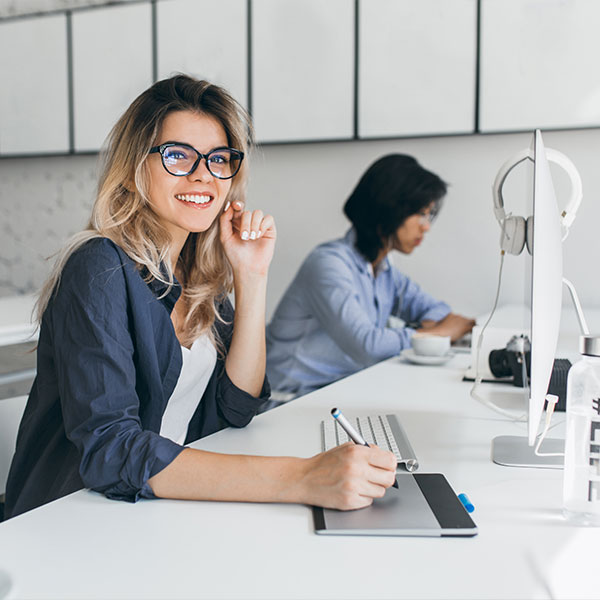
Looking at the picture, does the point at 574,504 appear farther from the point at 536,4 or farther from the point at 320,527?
the point at 536,4

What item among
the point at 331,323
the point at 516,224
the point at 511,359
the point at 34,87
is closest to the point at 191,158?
the point at 516,224

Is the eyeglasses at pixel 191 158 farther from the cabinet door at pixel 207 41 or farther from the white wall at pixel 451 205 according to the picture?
the cabinet door at pixel 207 41

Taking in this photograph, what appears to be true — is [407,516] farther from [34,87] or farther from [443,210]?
[34,87]

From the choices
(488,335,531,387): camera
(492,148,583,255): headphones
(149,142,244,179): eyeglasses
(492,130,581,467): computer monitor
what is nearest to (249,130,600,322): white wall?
(488,335,531,387): camera

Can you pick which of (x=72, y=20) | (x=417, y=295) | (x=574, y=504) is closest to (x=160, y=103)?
(x=574, y=504)

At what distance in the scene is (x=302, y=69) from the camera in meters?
3.07

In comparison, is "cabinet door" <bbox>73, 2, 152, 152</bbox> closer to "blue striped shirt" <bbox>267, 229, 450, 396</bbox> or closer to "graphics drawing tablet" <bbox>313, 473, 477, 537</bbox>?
"blue striped shirt" <bbox>267, 229, 450, 396</bbox>

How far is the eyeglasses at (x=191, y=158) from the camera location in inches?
47.9

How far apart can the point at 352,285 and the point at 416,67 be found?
1102mm

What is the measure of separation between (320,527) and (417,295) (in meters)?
2.06

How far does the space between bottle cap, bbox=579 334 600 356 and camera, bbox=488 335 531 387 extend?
83 centimetres

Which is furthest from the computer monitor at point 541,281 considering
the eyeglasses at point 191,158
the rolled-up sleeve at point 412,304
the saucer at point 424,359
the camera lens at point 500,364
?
the rolled-up sleeve at point 412,304

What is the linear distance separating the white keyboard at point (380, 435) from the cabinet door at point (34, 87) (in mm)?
2780

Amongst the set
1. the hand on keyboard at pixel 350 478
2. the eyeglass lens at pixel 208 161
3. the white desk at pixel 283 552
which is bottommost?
the white desk at pixel 283 552
